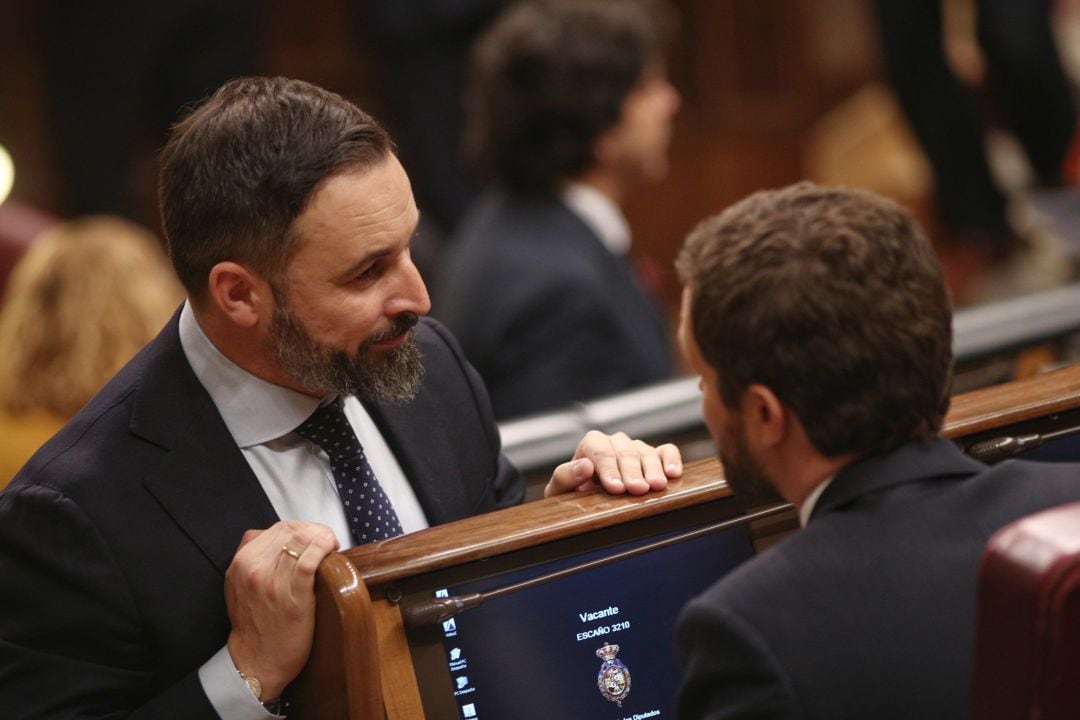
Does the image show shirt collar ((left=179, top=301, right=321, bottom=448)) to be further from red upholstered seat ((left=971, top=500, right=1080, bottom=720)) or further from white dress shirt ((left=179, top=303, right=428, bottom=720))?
red upholstered seat ((left=971, top=500, right=1080, bottom=720))

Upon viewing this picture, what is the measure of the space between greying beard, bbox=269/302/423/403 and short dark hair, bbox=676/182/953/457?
47 cm

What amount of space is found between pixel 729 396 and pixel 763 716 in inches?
13.0

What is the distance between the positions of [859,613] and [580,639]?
1.44ft

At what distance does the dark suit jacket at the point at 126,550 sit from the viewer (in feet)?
5.04

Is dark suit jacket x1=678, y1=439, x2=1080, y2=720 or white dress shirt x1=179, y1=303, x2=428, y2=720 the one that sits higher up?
white dress shirt x1=179, y1=303, x2=428, y2=720

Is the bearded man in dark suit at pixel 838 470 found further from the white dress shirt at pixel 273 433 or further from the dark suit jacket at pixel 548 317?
the dark suit jacket at pixel 548 317

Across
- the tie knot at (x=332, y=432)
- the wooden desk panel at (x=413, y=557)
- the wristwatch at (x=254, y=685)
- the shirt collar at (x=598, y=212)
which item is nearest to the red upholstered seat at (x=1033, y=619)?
the wooden desk panel at (x=413, y=557)

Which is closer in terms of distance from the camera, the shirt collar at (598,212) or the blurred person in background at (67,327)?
the blurred person in background at (67,327)

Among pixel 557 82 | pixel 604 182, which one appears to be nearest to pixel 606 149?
pixel 604 182

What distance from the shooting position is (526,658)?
5.29ft

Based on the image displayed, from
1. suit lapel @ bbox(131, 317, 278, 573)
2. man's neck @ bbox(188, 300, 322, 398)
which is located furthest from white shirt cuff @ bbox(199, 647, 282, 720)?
man's neck @ bbox(188, 300, 322, 398)

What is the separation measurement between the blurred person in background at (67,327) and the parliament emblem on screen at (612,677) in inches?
62.7

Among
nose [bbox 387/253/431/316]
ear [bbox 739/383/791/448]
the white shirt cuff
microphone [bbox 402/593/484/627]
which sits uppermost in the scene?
nose [bbox 387/253/431/316]

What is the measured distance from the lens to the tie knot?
175 cm
